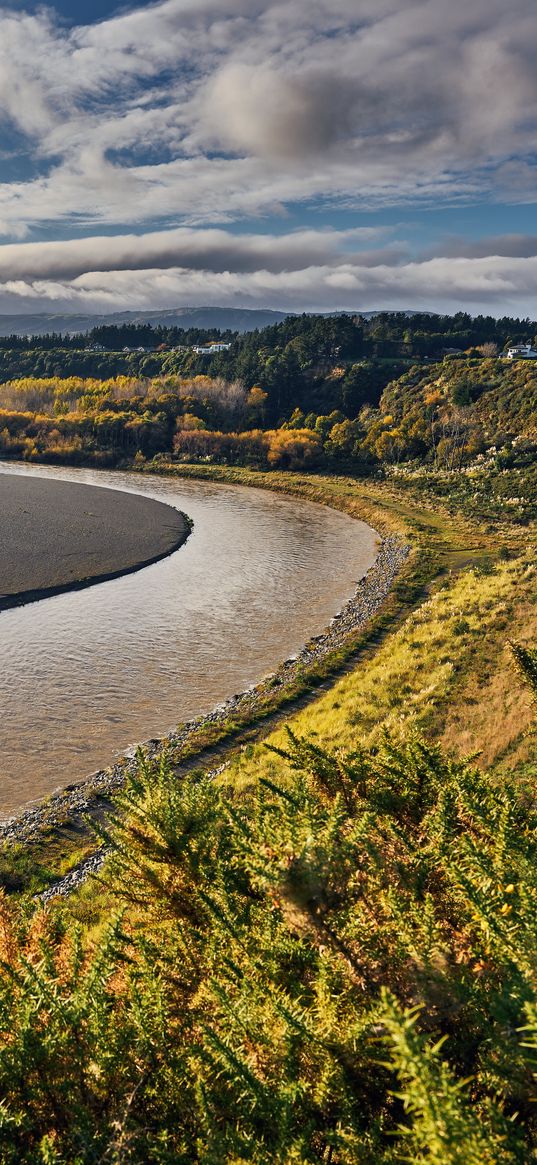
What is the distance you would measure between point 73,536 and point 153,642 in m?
25.1

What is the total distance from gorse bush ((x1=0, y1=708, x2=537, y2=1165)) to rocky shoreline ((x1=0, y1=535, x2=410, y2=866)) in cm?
389

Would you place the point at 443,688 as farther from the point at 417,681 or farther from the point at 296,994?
the point at 296,994

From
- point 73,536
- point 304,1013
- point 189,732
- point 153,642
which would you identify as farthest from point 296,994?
point 73,536

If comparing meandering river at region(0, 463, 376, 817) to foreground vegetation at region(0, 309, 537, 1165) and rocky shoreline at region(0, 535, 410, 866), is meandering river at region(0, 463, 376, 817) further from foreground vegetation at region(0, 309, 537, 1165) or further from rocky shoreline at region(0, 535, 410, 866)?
foreground vegetation at region(0, 309, 537, 1165)

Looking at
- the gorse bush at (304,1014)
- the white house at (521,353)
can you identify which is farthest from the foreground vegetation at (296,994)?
the white house at (521,353)

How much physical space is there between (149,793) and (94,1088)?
3.32 metres

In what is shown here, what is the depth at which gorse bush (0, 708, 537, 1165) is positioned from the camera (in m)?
4.32

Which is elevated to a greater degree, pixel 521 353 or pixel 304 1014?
pixel 521 353

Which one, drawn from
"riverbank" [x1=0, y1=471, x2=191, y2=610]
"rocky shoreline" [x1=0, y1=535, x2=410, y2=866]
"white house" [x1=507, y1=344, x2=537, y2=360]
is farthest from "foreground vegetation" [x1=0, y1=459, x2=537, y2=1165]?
"white house" [x1=507, y1=344, x2=537, y2=360]

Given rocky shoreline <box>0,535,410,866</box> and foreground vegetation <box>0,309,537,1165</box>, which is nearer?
foreground vegetation <box>0,309,537,1165</box>

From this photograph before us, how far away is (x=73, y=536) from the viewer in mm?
56469

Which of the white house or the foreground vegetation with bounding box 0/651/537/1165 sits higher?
the white house

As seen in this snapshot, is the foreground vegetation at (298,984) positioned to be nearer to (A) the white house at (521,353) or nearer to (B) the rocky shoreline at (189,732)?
(B) the rocky shoreline at (189,732)

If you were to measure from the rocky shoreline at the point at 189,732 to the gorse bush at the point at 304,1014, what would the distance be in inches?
153
